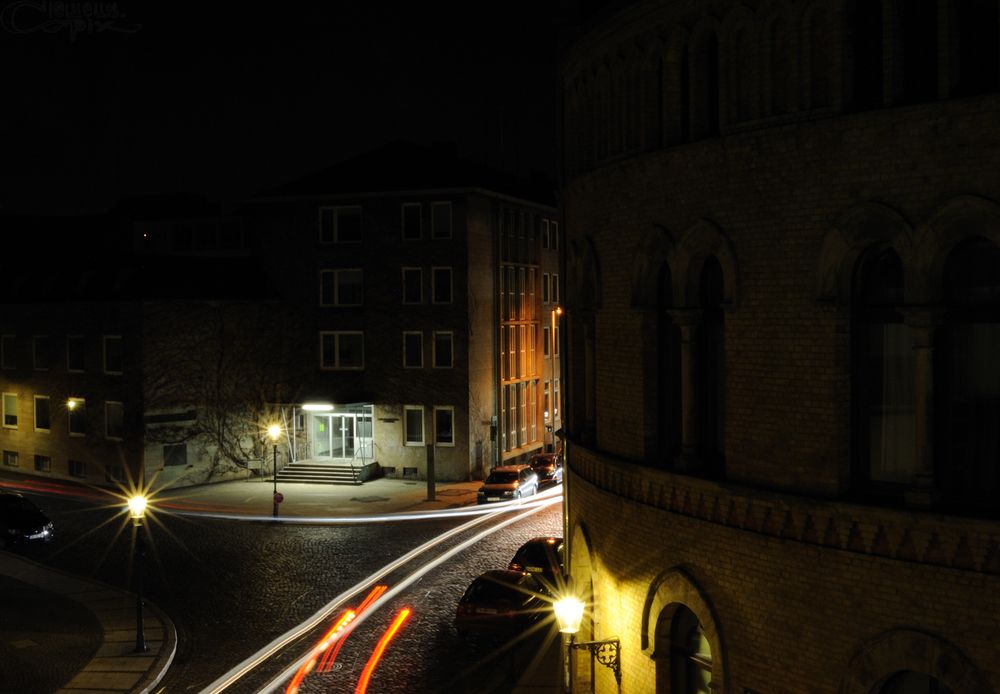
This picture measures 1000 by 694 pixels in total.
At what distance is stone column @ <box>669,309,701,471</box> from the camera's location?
1270 centimetres

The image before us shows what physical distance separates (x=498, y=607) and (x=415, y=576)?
5.97 m

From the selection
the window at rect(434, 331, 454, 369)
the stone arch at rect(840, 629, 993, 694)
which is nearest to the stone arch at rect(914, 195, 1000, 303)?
the stone arch at rect(840, 629, 993, 694)

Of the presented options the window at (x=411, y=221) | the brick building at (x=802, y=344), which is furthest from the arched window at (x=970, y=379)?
the window at (x=411, y=221)

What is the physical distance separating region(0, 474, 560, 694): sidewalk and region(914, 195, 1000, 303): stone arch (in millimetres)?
11996

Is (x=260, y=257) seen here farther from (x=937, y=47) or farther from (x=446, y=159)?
(x=937, y=47)

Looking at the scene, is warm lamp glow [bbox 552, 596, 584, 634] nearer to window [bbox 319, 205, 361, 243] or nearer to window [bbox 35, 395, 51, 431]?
window [bbox 319, 205, 361, 243]

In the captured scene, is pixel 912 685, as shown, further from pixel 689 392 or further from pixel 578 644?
pixel 578 644

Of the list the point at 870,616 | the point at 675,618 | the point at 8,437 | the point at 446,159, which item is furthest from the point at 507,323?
the point at 870,616

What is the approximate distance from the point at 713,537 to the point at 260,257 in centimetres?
3957

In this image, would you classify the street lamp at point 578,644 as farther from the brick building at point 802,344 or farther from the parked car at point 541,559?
the parked car at point 541,559

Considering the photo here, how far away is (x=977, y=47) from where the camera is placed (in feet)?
31.0

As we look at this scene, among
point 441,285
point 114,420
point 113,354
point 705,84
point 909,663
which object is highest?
point 705,84

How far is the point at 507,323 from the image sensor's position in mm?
48125

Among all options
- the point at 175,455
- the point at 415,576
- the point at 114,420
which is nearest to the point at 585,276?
the point at 415,576
